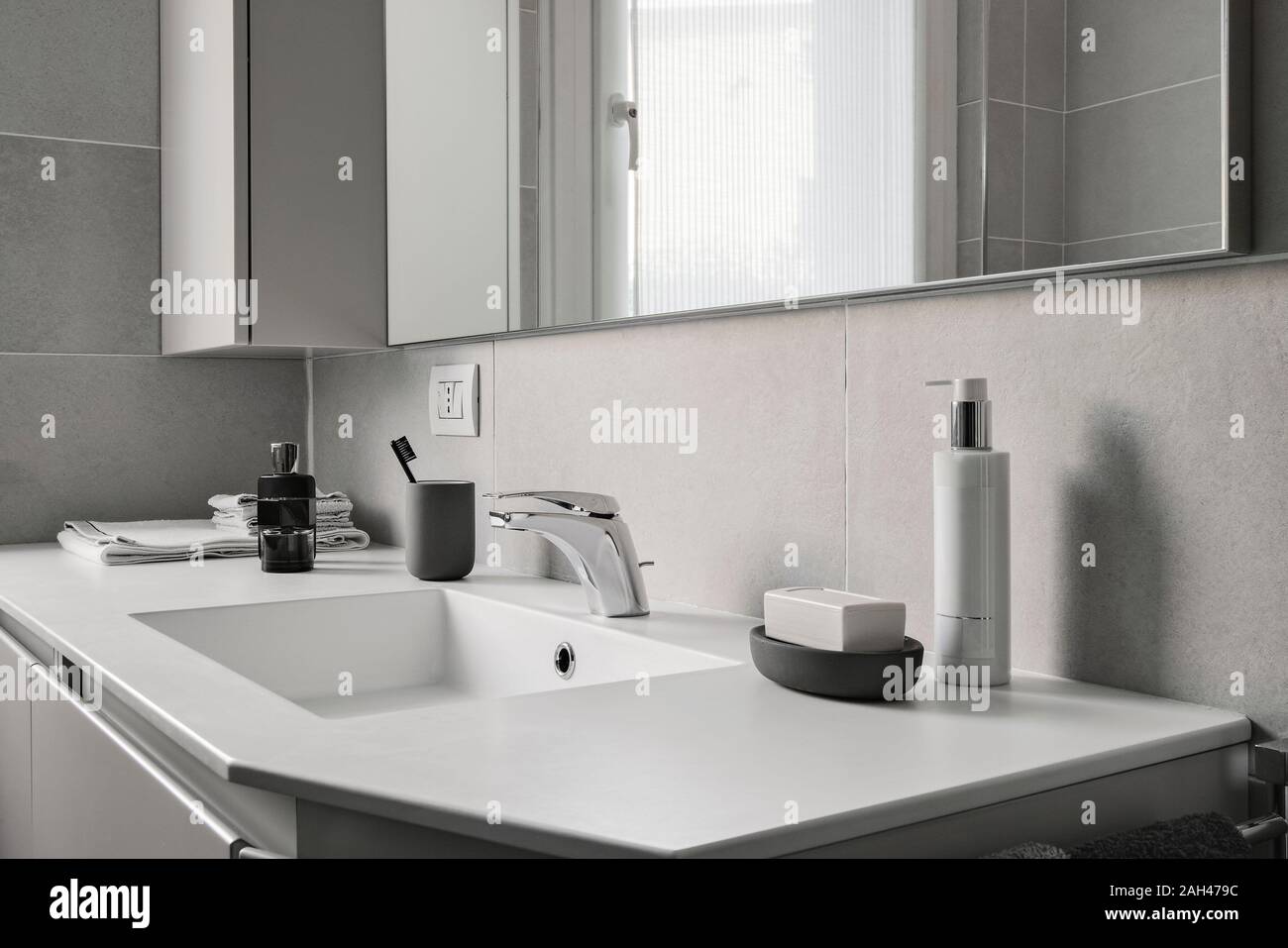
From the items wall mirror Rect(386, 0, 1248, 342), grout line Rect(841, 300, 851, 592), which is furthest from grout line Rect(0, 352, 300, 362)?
grout line Rect(841, 300, 851, 592)

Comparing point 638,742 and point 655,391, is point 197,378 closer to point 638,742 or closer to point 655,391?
point 655,391

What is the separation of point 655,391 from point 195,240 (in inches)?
36.3

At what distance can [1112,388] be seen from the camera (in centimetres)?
82

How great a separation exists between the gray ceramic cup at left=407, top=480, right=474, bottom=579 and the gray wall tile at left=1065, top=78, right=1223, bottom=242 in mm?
798

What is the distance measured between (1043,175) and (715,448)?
44 centimetres

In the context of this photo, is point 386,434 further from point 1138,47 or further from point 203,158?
point 1138,47

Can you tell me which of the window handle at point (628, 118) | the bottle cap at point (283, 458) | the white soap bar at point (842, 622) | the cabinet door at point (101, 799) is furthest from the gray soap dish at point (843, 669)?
the bottle cap at point (283, 458)

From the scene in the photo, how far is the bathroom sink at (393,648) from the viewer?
1174 millimetres

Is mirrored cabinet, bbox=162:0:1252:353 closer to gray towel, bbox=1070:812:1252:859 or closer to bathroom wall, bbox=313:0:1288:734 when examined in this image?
bathroom wall, bbox=313:0:1288:734
